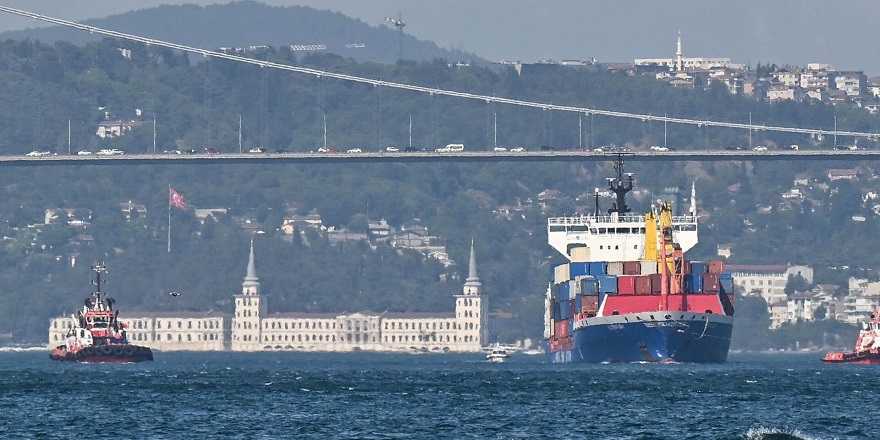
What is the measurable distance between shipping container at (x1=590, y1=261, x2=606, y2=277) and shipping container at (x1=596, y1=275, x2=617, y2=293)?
11.5 ft

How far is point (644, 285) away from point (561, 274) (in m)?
15.7

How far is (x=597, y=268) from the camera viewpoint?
104500mm

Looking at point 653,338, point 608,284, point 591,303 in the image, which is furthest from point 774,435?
point 591,303

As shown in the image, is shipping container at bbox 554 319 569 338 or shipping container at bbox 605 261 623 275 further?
shipping container at bbox 554 319 569 338

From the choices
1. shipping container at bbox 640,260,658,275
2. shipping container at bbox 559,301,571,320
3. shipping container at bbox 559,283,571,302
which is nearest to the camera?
shipping container at bbox 640,260,658,275

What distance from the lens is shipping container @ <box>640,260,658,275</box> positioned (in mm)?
100500

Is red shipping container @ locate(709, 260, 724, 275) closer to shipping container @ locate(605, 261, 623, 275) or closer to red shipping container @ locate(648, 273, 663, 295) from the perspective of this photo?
red shipping container @ locate(648, 273, 663, 295)

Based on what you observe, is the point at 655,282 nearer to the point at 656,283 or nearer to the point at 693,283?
the point at 656,283

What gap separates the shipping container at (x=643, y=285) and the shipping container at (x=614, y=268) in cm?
416

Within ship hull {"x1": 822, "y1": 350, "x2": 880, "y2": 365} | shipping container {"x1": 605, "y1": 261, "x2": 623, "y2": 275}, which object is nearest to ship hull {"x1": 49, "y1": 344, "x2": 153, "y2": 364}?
shipping container {"x1": 605, "y1": 261, "x2": 623, "y2": 275}

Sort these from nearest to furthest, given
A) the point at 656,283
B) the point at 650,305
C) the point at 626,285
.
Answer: the point at 650,305, the point at 656,283, the point at 626,285

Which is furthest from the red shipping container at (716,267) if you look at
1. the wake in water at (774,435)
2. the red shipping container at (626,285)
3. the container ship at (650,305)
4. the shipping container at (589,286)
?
the wake in water at (774,435)

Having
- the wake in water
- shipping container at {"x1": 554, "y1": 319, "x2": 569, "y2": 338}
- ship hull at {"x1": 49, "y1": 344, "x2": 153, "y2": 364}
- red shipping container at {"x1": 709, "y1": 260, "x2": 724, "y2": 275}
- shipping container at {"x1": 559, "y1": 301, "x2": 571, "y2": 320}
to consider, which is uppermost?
red shipping container at {"x1": 709, "y1": 260, "x2": 724, "y2": 275}

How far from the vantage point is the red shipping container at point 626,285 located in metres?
98.3
